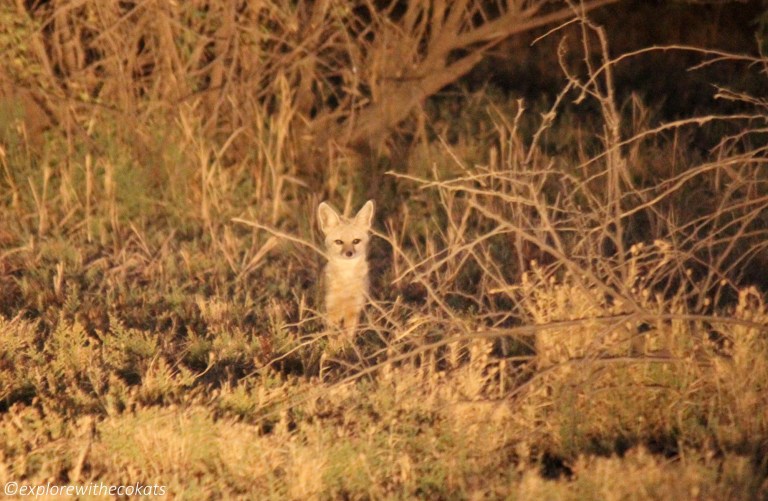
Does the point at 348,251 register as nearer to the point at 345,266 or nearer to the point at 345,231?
the point at 345,266

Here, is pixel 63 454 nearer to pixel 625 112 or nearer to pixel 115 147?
pixel 115 147

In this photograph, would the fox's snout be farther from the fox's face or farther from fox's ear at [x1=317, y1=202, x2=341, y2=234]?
fox's ear at [x1=317, y1=202, x2=341, y2=234]

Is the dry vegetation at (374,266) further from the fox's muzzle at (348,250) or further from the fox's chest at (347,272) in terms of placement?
the fox's muzzle at (348,250)

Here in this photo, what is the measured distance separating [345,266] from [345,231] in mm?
338

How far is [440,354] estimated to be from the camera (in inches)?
239

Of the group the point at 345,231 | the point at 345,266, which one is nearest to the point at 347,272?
the point at 345,266

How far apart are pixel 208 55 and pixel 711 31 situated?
754 centimetres

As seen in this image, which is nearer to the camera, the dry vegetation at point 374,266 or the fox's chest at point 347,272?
the dry vegetation at point 374,266

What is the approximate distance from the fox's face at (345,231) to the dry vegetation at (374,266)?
0.40 meters

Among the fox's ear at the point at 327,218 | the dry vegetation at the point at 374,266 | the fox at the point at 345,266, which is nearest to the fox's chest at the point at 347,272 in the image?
the fox at the point at 345,266

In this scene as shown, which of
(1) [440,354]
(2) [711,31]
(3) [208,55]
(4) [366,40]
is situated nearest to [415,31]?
(4) [366,40]

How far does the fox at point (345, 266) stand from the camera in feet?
21.5

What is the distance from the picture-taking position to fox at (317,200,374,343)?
655 cm

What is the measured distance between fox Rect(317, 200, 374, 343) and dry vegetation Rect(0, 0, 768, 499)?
0.72 feet
